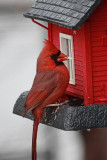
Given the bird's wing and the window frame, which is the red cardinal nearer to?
the bird's wing

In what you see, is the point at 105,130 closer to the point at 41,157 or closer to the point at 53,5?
the point at 41,157

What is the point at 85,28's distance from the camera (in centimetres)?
417

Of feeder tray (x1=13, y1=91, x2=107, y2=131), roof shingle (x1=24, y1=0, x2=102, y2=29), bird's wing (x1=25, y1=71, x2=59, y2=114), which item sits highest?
roof shingle (x1=24, y1=0, x2=102, y2=29)

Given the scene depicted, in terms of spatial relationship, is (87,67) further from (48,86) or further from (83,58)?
(48,86)

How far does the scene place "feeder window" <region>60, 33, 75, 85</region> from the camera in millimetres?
4410

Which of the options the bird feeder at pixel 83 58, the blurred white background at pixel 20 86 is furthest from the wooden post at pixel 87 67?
the blurred white background at pixel 20 86

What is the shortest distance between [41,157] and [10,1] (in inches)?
59.6

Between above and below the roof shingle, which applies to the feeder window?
below

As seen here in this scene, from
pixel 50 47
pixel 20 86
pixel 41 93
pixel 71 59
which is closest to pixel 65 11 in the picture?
pixel 50 47

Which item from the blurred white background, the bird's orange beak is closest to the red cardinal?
the bird's orange beak

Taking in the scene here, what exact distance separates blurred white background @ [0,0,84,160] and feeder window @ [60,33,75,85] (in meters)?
2.40

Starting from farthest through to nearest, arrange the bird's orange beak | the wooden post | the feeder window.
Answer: the feeder window
the bird's orange beak
the wooden post

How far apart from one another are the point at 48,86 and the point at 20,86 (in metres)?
2.97

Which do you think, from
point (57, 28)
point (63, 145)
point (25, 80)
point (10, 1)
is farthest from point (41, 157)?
point (57, 28)
